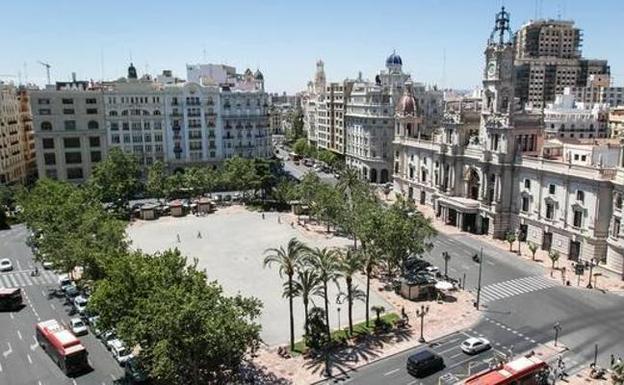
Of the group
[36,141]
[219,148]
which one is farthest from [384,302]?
[36,141]

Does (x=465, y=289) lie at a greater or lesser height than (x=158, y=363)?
lesser

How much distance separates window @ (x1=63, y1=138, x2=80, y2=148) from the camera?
442 ft

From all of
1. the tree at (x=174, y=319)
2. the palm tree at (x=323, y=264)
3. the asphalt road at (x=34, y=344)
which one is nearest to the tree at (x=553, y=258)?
the palm tree at (x=323, y=264)

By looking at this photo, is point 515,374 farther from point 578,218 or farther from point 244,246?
point 244,246

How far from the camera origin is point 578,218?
79.6m

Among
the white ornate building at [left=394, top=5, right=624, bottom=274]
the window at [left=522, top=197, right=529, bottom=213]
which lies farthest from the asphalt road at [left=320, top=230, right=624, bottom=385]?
the window at [left=522, top=197, right=529, bottom=213]

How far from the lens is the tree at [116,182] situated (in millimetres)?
111688

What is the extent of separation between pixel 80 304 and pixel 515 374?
165 ft

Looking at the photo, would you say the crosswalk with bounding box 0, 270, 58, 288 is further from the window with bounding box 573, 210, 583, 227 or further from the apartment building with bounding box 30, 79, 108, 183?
the window with bounding box 573, 210, 583, 227

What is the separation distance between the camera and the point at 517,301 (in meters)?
66.0

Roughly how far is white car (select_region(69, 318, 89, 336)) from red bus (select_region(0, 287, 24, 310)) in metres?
11.2

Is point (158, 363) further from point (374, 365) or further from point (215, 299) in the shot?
point (374, 365)

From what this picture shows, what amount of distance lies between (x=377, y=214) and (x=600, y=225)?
3446cm

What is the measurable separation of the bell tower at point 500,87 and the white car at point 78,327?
7307cm
